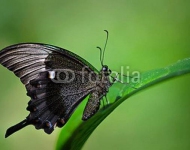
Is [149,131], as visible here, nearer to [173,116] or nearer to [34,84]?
[173,116]

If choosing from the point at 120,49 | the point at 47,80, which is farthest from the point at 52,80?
the point at 120,49

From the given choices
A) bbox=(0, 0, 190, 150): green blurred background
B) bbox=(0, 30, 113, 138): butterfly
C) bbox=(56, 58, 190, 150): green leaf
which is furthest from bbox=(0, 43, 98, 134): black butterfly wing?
bbox=(56, 58, 190, 150): green leaf

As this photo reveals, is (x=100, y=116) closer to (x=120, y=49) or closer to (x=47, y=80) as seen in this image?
(x=47, y=80)

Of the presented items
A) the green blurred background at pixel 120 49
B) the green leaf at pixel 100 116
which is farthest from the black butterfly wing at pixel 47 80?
the green leaf at pixel 100 116

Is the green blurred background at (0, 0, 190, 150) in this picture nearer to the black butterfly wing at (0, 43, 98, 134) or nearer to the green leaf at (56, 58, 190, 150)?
the black butterfly wing at (0, 43, 98, 134)

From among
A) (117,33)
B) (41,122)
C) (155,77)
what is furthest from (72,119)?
(117,33)
